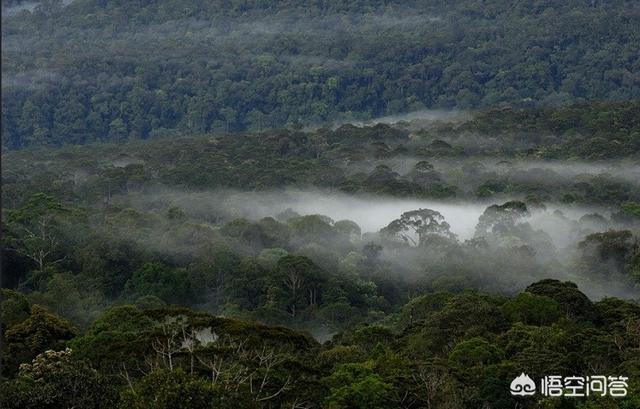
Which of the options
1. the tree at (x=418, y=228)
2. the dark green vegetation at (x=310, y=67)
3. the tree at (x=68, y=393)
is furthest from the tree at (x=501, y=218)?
the dark green vegetation at (x=310, y=67)

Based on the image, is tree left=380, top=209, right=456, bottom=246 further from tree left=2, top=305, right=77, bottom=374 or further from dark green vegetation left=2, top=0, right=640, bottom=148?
dark green vegetation left=2, top=0, right=640, bottom=148

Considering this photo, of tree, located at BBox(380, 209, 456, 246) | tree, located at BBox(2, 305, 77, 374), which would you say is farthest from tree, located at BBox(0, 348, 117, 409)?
tree, located at BBox(380, 209, 456, 246)

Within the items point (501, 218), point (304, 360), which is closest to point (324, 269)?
point (501, 218)

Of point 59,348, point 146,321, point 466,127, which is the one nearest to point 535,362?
point 146,321

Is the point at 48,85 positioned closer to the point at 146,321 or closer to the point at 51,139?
the point at 51,139

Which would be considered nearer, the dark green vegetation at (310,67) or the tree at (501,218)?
the tree at (501,218)

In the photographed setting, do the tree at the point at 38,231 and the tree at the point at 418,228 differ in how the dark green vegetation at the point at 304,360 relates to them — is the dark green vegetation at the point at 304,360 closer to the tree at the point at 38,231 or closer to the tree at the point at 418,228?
the tree at the point at 38,231
